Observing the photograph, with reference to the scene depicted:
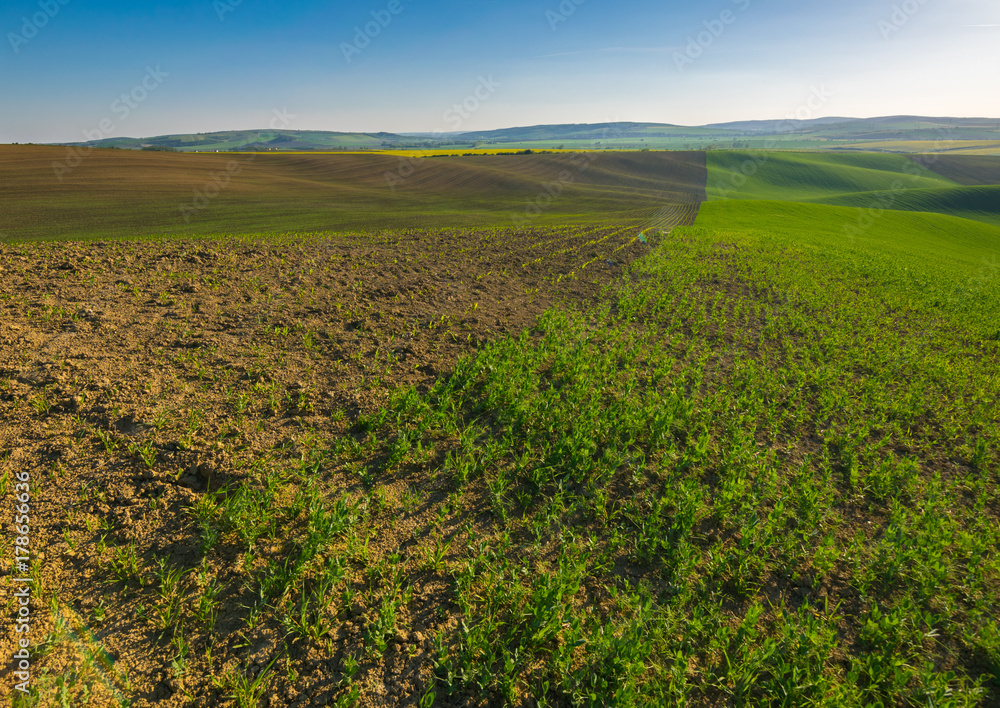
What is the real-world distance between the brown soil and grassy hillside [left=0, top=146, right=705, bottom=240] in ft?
63.2

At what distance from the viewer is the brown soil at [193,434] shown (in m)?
3.41

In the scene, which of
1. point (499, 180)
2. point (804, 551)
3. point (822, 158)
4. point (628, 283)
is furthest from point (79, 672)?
point (822, 158)

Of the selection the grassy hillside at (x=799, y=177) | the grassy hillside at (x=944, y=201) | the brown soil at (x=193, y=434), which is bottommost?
the brown soil at (x=193, y=434)

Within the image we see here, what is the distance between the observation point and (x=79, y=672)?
3121mm

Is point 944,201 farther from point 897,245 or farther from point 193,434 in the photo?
point 193,434

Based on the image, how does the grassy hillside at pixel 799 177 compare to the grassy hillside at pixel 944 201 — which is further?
the grassy hillside at pixel 799 177

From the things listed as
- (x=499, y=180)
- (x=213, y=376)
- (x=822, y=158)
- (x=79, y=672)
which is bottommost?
(x=79, y=672)

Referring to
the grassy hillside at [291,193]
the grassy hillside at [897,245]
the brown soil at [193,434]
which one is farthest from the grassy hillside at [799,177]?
the brown soil at [193,434]

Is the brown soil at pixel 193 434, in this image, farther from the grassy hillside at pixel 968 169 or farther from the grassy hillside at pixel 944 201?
the grassy hillside at pixel 968 169

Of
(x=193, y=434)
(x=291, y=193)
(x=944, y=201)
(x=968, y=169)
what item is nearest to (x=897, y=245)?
(x=193, y=434)

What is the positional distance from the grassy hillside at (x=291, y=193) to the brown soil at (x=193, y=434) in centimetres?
1925

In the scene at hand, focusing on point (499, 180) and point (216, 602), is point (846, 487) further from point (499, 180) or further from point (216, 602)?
point (499, 180)

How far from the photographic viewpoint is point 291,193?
44875mm

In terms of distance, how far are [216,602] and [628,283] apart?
51.6ft
